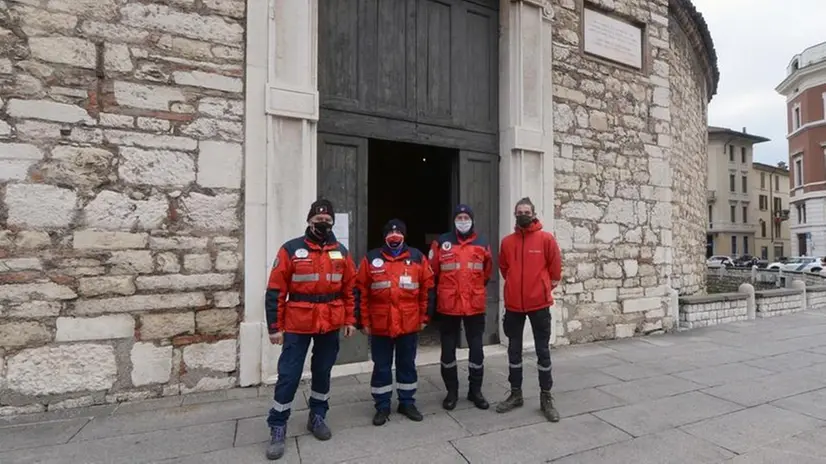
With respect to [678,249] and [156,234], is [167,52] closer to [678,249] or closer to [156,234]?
[156,234]

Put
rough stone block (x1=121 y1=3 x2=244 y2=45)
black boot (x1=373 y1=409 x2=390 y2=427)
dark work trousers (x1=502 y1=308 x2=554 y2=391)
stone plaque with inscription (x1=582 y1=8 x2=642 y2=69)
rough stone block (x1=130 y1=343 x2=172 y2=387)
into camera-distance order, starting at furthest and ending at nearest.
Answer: stone plaque with inscription (x1=582 y1=8 x2=642 y2=69)
rough stone block (x1=121 y1=3 x2=244 y2=45)
rough stone block (x1=130 y1=343 x2=172 y2=387)
dark work trousers (x1=502 y1=308 x2=554 y2=391)
black boot (x1=373 y1=409 x2=390 y2=427)

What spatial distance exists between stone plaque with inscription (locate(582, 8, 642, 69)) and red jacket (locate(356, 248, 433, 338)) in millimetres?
4638

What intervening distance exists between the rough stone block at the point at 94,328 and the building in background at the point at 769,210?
171 ft

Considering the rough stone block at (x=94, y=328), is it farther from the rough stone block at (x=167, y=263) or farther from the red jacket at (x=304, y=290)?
the red jacket at (x=304, y=290)

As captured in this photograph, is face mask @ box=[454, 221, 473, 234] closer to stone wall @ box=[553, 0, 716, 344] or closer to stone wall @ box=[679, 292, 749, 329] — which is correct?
stone wall @ box=[553, 0, 716, 344]

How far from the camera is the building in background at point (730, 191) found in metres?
39.7

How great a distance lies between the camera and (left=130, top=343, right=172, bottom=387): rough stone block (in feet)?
12.1

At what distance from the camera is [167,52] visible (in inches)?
153

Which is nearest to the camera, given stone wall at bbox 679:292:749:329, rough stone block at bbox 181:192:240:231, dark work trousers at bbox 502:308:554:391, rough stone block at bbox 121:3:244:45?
dark work trousers at bbox 502:308:554:391

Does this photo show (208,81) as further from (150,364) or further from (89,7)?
(150,364)

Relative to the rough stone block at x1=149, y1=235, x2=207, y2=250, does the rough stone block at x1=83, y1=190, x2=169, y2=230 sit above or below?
above

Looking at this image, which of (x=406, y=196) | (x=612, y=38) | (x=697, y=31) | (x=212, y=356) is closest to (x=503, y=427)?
(x=212, y=356)

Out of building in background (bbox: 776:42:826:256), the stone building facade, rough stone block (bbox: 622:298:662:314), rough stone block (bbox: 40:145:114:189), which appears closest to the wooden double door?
the stone building facade

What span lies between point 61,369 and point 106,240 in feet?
3.49
